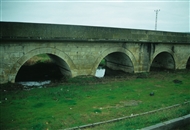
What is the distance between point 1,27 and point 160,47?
13.5 metres

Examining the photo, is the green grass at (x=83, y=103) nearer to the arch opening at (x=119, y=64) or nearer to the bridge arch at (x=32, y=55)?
the bridge arch at (x=32, y=55)

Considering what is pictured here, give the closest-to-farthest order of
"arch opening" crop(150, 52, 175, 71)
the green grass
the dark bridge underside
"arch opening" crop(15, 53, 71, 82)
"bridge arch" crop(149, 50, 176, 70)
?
the green grass
the dark bridge underside
"arch opening" crop(15, 53, 71, 82)
"bridge arch" crop(149, 50, 176, 70)
"arch opening" crop(150, 52, 175, 71)

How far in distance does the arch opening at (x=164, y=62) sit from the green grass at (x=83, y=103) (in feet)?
23.0

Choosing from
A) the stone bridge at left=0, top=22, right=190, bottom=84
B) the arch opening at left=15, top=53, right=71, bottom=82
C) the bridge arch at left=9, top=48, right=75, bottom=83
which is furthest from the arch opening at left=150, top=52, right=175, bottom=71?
the bridge arch at left=9, top=48, right=75, bottom=83

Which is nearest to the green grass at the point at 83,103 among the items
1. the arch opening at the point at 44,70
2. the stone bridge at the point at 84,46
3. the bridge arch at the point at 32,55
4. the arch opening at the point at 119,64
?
the bridge arch at the point at 32,55

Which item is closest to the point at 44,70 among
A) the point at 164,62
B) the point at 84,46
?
the point at 84,46

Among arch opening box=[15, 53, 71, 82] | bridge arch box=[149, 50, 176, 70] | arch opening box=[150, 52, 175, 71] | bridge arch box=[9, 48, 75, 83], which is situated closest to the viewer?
bridge arch box=[9, 48, 75, 83]

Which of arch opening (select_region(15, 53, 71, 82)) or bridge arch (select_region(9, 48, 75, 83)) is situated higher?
bridge arch (select_region(9, 48, 75, 83))

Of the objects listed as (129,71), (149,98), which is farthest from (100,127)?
(129,71)

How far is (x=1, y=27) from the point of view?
28.8 feet

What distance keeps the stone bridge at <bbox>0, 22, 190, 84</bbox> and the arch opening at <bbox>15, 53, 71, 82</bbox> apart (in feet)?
0.81

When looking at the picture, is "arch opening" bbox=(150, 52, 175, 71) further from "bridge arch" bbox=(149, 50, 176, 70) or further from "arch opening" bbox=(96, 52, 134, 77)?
"arch opening" bbox=(96, 52, 134, 77)

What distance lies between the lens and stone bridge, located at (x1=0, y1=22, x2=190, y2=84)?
30.2 ft

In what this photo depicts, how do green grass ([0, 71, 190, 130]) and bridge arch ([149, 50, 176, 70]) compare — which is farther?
bridge arch ([149, 50, 176, 70])
